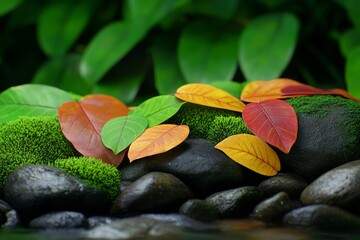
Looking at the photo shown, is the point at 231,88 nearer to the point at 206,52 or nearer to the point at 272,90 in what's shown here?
the point at 272,90

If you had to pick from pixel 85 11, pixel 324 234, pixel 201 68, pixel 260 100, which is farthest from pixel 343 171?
pixel 85 11

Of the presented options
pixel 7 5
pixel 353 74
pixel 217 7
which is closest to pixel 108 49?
pixel 217 7

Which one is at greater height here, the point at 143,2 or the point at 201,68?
the point at 143,2

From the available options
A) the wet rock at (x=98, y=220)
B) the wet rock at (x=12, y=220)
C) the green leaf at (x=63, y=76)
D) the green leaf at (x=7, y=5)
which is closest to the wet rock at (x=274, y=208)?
the wet rock at (x=98, y=220)

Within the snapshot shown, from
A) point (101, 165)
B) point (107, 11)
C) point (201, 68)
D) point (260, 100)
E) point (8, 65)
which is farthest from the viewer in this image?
point (8, 65)

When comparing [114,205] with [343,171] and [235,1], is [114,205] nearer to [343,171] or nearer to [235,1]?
[343,171]

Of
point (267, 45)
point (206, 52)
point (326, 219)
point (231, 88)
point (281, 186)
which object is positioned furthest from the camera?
point (206, 52)
